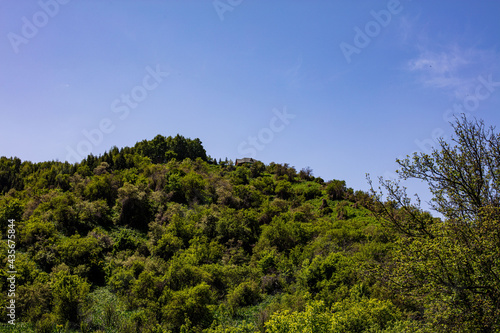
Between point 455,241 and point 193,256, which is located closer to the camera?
point 455,241

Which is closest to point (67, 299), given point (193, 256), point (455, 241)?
point (193, 256)

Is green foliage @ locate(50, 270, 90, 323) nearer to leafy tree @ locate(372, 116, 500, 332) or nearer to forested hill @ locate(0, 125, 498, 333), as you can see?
forested hill @ locate(0, 125, 498, 333)

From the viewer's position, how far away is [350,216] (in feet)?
157

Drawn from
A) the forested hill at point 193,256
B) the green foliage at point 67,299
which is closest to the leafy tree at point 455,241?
the forested hill at point 193,256

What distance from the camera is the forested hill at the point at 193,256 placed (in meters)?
17.9

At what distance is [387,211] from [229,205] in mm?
40031

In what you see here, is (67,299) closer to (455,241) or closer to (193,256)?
(193,256)

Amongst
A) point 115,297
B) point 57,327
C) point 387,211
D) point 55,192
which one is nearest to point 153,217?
point 55,192

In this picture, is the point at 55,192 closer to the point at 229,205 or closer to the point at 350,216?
the point at 229,205

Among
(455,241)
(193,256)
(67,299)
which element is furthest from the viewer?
(193,256)

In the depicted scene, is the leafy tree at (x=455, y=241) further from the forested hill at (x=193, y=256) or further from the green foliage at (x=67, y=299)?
the green foliage at (x=67, y=299)

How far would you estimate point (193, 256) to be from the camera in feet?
102

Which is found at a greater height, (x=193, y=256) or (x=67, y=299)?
(x=193, y=256)

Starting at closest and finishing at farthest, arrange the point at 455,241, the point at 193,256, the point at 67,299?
the point at 455,241, the point at 67,299, the point at 193,256
